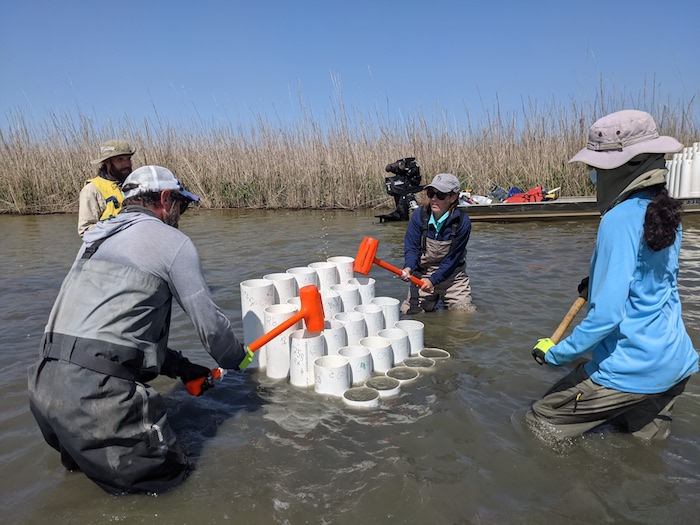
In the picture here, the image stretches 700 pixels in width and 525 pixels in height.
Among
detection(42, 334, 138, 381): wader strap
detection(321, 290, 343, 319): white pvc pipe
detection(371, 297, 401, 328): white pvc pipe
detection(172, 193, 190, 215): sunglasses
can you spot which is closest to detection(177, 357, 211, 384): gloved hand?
detection(42, 334, 138, 381): wader strap

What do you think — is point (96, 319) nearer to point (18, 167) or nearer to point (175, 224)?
point (175, 224)

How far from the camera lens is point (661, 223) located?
83.4 inches

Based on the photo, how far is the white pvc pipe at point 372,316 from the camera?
387 centimetres

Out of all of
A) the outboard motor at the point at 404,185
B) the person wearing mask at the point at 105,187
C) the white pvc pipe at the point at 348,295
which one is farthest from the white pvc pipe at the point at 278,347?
Answer: the outboard motor at the point at 404,185

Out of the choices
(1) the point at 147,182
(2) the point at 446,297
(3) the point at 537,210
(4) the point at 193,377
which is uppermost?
(1) the point at 147,182

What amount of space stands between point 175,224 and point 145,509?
1.40m

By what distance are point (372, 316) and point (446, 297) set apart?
1495 mm

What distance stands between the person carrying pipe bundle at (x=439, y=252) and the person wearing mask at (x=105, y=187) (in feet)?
9.14

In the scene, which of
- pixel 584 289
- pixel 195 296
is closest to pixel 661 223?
pixel 584 289

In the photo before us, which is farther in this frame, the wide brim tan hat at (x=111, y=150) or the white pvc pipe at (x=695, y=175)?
the white pvc pipe at (x=695, y=175)

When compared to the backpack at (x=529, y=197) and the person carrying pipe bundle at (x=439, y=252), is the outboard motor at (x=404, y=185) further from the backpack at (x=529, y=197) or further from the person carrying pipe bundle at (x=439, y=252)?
the person carrying pipe bundle at (x=439, y=252)

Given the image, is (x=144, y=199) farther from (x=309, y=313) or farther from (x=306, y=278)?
(x=306, y=278)

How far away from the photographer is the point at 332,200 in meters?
13.6

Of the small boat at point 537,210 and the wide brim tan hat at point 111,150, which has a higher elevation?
the wide brim tan hat at point 111,150
